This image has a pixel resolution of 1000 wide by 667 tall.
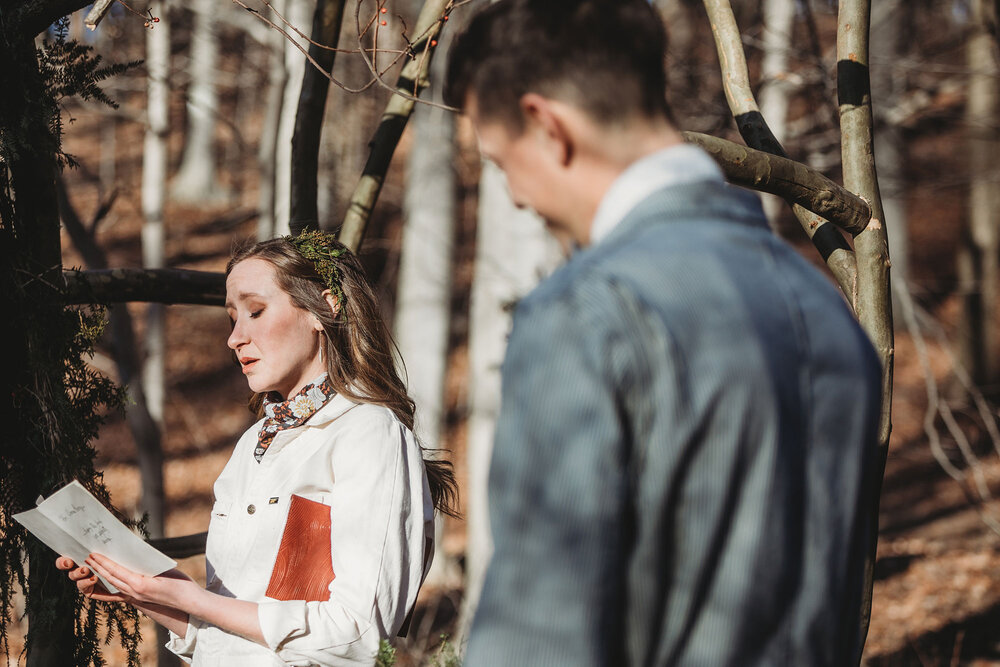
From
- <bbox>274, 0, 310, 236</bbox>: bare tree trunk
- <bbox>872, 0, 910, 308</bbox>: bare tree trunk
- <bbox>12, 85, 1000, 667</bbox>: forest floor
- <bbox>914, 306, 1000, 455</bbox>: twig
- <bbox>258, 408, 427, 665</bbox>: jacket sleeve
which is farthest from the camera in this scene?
<bbox>872, 0, 910, 308</bbox>: bare tree trunk

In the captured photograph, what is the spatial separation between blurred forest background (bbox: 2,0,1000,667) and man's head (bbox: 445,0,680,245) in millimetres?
1646

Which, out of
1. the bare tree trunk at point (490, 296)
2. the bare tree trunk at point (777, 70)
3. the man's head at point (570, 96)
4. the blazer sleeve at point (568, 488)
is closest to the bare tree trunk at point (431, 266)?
the bare tree trunk at point (490, 296)

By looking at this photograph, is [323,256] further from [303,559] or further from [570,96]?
[570,96]

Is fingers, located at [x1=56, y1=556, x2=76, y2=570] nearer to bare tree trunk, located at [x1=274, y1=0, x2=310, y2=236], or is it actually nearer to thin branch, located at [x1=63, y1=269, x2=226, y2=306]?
thin branch, located at [x1=63, y1=269, x2=226, y2=306]

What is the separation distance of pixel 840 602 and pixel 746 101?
2.08m

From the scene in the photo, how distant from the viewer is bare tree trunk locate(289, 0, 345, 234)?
3432 mm

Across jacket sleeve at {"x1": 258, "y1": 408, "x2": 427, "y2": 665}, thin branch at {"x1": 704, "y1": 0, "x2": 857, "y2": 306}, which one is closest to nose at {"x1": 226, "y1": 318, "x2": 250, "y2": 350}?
jacket sleeve at {"x1": 258, "y1": 408, "x2": 427, "y2": 665}

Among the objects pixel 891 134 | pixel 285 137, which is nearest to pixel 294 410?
pixel 285 137

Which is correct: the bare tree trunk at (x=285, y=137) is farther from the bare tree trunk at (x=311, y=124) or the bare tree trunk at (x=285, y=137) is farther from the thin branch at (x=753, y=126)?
the thin branch at (x=753, y=126)

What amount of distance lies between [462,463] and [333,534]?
11.3 m

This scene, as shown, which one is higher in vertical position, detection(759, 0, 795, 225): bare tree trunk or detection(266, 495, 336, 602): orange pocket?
detection(759, 0, 795, 225): bare tree trunk

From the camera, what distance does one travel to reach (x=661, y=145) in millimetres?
1222

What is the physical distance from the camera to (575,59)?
46.6 inches

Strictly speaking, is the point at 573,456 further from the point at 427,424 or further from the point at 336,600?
the point at 427,424
